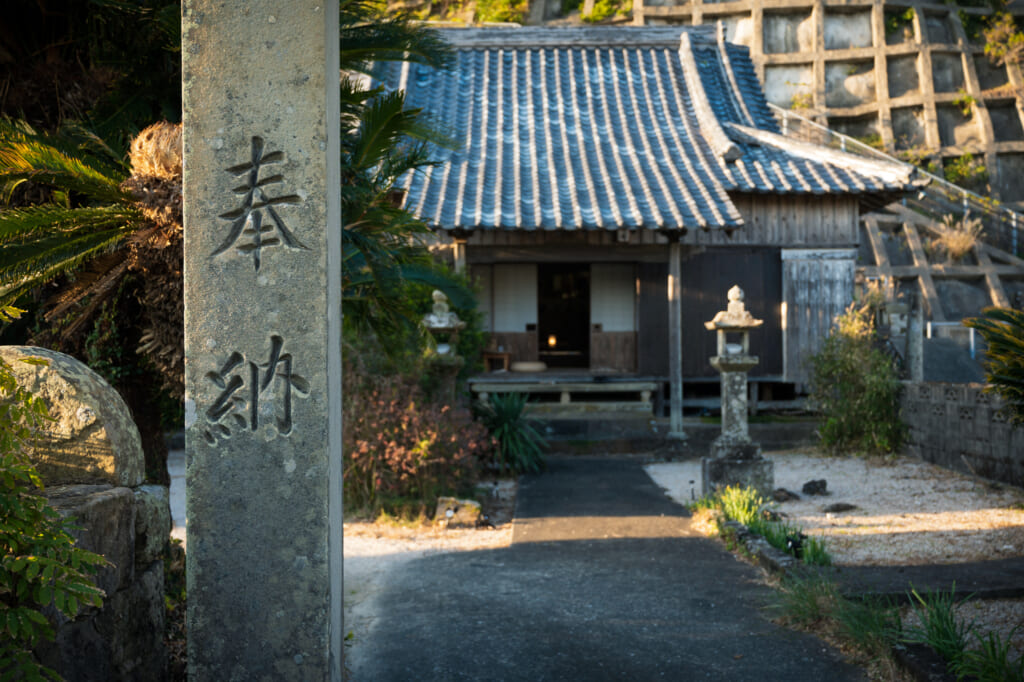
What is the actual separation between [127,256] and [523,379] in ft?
26.4

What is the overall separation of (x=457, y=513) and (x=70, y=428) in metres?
4.82

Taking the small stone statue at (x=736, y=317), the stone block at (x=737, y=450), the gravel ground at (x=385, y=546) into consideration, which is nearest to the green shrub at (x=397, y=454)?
the gravel ground at (x=385, y=546)

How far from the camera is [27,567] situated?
243cm

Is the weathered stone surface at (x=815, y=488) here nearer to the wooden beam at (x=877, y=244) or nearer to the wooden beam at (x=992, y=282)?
the wooden beam at (x=877, y=244)

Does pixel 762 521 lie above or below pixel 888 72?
below

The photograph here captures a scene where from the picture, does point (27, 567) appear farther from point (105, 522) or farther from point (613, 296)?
point (613, 296)

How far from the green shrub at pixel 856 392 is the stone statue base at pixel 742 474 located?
2932 millimetres

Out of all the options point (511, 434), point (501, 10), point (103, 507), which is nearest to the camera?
point (103, 507)

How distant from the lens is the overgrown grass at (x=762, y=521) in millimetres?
5648

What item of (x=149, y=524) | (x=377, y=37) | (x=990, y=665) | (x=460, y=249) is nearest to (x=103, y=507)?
(x=149, y=524)

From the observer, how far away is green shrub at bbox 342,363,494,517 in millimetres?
7938

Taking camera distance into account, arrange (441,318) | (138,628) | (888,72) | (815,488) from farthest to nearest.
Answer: (888,72)
(441,318)
(815,488)
(138,628)

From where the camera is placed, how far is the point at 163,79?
16.1 ft

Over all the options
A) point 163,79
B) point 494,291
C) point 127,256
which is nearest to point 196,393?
point 127,256
